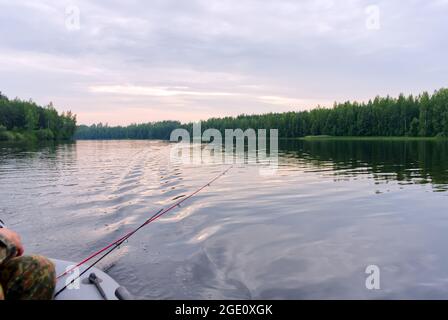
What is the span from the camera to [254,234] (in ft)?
42.1

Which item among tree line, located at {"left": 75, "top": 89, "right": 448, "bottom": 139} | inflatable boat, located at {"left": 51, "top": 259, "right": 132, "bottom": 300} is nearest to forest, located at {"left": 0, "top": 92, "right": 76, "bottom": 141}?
tree line, located at {"left": 75, "top": 89, "right": 448, "bottom": 139}

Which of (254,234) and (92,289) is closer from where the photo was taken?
(92,289)

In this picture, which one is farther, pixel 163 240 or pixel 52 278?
pixel 163 240

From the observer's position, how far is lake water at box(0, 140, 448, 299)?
8.83 m

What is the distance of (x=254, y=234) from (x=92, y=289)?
7.20 m

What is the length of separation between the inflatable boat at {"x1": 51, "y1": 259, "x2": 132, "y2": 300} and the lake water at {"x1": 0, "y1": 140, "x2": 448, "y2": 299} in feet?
5.55

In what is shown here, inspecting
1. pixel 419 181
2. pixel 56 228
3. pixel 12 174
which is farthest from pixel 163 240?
pixel 12 174

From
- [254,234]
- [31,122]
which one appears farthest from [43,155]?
[31,122]

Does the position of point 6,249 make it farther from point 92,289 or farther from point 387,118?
point 387,118

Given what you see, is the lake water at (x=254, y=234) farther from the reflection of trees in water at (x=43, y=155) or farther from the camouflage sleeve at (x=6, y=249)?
the reflection of trees in water at (x=43, y=155)

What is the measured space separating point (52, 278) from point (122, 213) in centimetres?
1064
